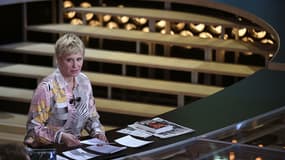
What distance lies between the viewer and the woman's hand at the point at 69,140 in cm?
402

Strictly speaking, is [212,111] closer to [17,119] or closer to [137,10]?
[17,119]

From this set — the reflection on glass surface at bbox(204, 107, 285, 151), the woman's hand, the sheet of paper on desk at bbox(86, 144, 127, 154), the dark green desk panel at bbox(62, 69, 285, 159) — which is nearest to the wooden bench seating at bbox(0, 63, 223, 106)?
the dark green desk panel at bbox(62, 69, 285, 159)

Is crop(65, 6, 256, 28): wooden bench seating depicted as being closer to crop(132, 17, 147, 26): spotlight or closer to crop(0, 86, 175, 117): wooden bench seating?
crop(132, 17, 147, 26): spotlight

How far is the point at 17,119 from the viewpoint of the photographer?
727 cm

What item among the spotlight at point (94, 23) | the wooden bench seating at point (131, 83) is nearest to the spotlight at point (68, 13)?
the spotlight at point (94, 23)

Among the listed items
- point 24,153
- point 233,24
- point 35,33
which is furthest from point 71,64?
point 35,33

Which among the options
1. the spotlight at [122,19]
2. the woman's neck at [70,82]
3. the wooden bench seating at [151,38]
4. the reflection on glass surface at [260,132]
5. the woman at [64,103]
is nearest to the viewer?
the reflection on glass surface at [260,132]

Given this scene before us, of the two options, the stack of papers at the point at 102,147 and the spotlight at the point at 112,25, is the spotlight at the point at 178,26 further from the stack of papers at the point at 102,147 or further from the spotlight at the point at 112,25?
the stack of papers at the point at 102,147

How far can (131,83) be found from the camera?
7.35 metres

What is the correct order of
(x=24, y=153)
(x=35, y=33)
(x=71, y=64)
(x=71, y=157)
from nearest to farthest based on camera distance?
(x=24, y=153) < (x=71, y=157) < (x=71, y=64) < (x=35, y=33)

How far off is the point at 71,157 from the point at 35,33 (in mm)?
4974

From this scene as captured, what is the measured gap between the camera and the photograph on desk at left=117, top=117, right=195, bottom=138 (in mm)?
4141

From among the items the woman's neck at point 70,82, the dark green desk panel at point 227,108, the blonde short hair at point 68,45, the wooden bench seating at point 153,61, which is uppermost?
the blonde short hair at point 68,45

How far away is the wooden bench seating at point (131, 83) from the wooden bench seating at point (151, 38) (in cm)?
44
